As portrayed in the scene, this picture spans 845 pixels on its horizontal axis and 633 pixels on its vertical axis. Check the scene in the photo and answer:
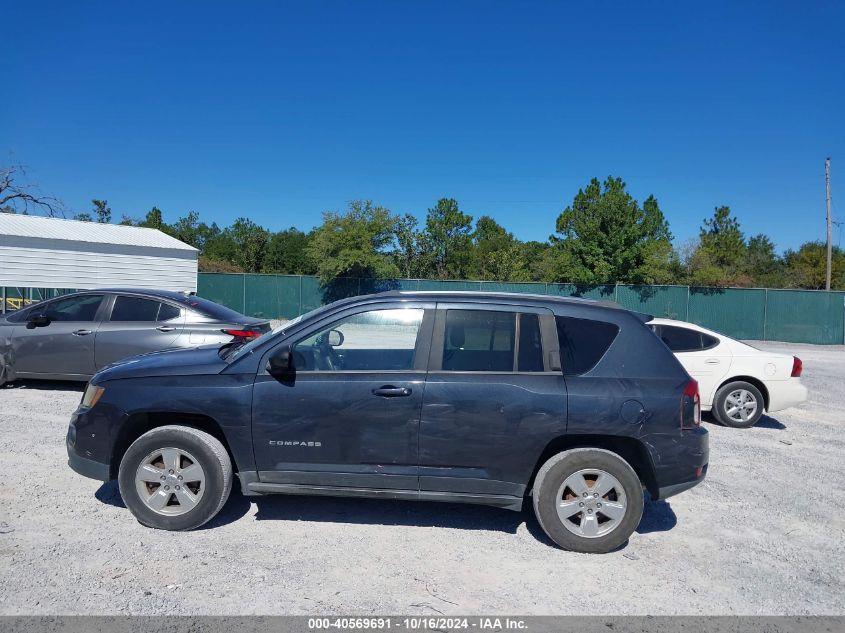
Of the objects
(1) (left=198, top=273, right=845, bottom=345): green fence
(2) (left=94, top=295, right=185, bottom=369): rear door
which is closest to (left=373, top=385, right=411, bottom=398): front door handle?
(2) (left=94, top=295, right=185, bottom=369): rear door

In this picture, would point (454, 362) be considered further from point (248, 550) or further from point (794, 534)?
point (794, 534)

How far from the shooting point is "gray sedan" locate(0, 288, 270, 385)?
7.87 metres

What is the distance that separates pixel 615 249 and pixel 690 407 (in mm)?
31050

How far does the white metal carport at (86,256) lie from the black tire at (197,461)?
20.1 m

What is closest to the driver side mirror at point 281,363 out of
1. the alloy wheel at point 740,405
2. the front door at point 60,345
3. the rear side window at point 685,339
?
the front door at point 60,345

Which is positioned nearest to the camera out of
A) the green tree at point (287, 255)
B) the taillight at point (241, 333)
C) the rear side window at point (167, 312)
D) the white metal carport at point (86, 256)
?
the taillight at point (241, 333)

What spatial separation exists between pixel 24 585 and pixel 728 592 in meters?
4.14

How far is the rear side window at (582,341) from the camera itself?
402 cm

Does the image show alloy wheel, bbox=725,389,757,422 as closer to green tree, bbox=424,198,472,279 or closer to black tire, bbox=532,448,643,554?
black tire, bbox=532,448,643,554

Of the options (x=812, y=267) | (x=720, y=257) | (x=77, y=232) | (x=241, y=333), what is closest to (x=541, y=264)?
(x=720, y=257)

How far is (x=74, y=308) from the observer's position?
325 inches

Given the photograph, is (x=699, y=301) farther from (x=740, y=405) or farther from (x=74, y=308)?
(x=74, y=308)

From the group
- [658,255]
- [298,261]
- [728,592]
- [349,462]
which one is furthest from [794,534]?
[298,261]

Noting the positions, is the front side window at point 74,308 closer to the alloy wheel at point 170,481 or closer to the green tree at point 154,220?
the alloy wheel at point 170,481
